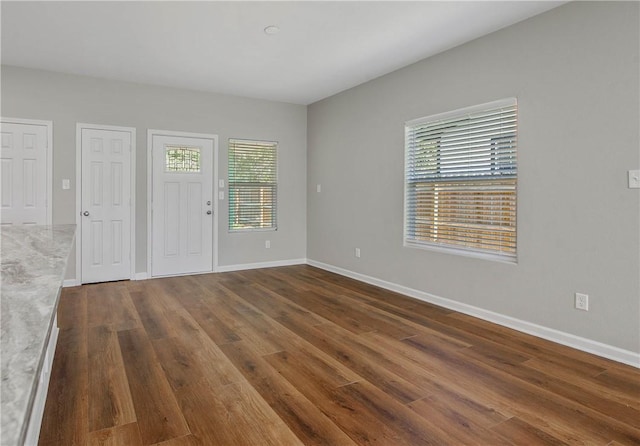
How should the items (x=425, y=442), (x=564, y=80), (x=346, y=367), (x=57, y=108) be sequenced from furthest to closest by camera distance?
(x=57, y=108), (x=564, y=80), (x=346, y=367), (x=425, y=442)

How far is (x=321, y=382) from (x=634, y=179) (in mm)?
2430

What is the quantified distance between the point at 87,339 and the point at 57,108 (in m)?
3.11

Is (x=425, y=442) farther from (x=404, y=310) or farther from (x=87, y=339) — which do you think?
(x=87, y=339)

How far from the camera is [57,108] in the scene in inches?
186

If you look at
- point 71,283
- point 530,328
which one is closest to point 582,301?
point 530,328

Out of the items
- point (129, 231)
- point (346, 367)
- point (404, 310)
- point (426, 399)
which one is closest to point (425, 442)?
point (426, 399)

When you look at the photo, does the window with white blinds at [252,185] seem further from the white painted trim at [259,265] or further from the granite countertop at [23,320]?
the granite countertop at [23,320]

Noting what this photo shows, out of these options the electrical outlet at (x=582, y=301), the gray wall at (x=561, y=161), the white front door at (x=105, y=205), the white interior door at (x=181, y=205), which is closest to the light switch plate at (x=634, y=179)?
the gray wall at (x=561, y=161)

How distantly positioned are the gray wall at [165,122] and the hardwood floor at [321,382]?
1.94 m

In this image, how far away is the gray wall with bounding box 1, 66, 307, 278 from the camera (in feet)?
15.3

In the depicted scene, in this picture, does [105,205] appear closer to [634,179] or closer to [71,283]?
[71,283]

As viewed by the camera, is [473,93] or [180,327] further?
[473,93]

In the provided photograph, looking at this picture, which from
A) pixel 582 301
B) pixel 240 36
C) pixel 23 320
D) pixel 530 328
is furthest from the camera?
pixel 240 36

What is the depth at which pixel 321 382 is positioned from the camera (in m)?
2.38
